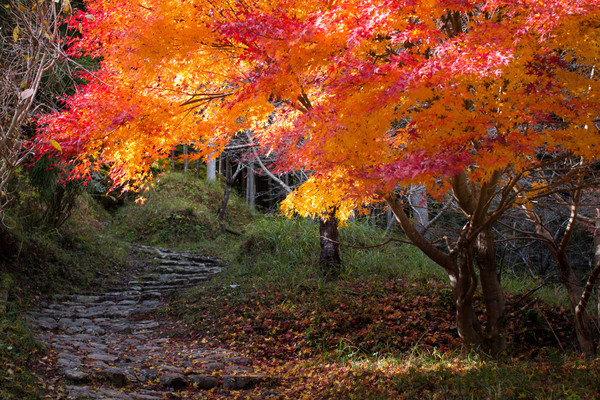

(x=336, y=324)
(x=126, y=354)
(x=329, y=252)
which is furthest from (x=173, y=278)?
(x=336, y=324)

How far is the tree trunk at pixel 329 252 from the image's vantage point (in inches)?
319

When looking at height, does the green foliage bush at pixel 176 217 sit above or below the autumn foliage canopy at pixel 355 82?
below

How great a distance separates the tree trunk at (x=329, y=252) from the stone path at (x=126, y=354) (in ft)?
9.35

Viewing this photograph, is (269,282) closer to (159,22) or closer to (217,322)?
(217,322)

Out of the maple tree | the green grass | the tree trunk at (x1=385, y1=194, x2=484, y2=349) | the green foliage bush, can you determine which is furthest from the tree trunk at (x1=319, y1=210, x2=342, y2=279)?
the green foliage bush

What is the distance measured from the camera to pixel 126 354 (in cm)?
532

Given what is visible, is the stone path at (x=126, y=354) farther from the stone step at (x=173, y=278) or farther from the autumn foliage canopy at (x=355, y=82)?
the autumn foliage canopy at (x=355, y=82)

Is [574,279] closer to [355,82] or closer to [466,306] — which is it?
[466,306]

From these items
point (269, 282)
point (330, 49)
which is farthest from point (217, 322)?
point (330, 49)

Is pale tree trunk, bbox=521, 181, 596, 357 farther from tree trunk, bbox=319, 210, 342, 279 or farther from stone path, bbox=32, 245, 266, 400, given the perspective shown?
stone path, bbox=32, 245, 266, 400

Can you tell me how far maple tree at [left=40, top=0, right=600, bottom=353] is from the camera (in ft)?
10.9

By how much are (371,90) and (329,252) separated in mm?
4904

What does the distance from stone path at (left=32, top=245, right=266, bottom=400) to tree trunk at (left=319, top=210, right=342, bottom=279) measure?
285cm

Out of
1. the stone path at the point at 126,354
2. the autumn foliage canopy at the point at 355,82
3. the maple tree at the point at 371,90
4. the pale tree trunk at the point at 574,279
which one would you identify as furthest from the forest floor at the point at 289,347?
the autumn foliage canopy at the point at 355,82
